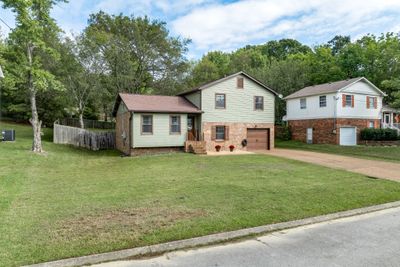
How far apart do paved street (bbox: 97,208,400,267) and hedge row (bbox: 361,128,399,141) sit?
73.0 ft

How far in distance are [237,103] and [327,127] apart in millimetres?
9815

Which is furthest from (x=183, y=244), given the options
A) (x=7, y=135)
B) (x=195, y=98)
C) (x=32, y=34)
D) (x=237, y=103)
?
(x=7, y=135)

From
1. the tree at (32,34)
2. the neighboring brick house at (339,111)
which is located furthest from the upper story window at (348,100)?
the tree at (32,34)

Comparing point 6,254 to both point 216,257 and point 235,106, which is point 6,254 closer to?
point 216,257

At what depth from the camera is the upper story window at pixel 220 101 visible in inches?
839

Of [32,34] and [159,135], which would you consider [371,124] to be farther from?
[32,34]

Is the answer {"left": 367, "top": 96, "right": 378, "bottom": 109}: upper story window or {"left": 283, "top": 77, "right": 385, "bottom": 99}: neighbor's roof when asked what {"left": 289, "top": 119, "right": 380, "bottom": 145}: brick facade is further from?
{"left": 283, "top": 77, "right": 385, "bottom": 99}: neighbor's roof

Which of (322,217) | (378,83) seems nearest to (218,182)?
(322,217)

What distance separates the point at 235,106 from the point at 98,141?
10838mm

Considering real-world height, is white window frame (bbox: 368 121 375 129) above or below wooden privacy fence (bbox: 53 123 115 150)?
above

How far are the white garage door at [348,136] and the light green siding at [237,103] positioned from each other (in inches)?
299

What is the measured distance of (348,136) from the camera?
26.4 m

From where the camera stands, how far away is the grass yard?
4.84 m

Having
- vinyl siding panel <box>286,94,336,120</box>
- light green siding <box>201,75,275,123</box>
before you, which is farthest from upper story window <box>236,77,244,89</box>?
vinyl siding panel <box>286,94,336,120</box>
